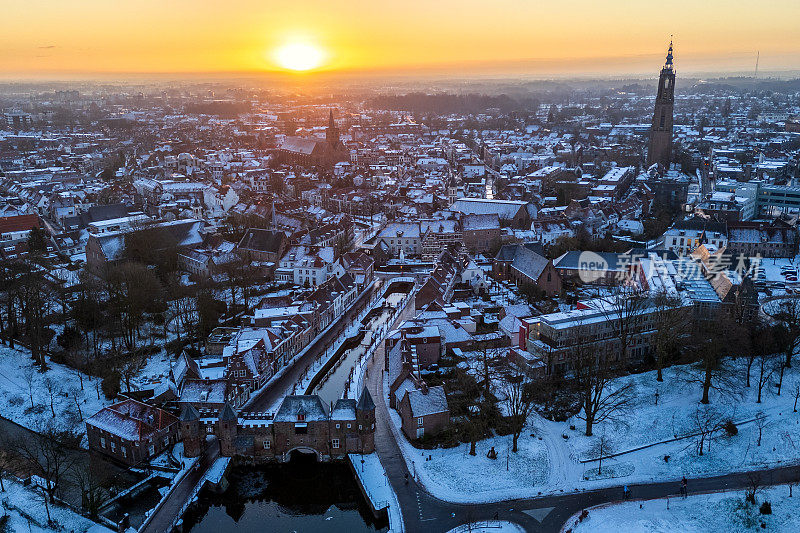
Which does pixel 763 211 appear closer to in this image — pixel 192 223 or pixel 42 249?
pixel 192 223

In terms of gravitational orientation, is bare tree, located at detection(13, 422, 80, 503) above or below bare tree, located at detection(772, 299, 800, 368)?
below

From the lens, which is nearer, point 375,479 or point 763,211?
point 375,479

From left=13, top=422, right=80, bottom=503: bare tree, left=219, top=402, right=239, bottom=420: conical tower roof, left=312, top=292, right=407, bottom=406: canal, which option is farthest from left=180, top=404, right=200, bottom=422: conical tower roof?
left=312, top=292, right=407, bottom=406: canal

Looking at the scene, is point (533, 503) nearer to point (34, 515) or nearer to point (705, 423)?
point (705, 423)

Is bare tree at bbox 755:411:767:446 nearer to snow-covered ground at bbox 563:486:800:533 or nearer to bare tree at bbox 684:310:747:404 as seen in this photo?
bare tree at bbox 684:310:747:404

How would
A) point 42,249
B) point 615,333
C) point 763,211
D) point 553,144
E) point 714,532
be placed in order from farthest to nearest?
point 553,144 < point 763,211 < point 42,249 < point 615,333 < point 714,532

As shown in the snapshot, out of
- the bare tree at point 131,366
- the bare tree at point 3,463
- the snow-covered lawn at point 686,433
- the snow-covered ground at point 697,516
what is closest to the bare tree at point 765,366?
the snow-covered lawn at point 686,433

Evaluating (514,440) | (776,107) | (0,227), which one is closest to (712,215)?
(514,440)
